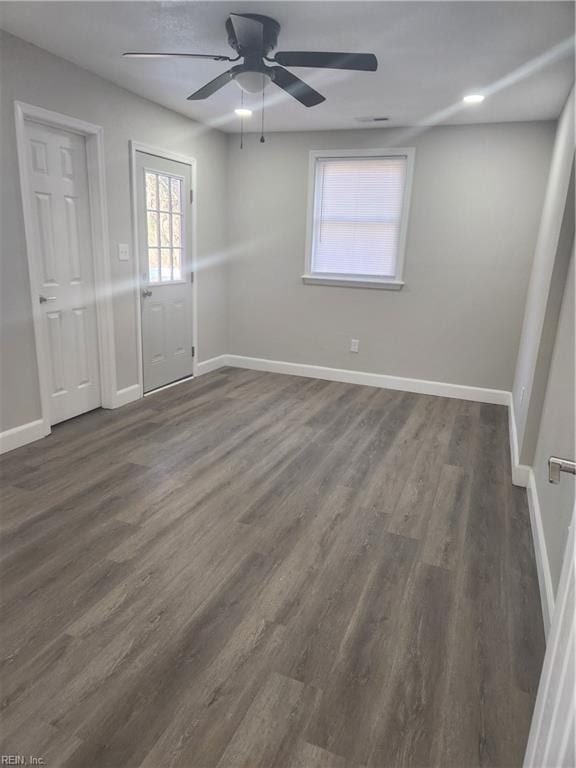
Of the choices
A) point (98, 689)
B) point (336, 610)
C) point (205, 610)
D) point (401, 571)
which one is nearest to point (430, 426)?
point (401, 571)

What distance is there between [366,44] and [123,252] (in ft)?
7.82

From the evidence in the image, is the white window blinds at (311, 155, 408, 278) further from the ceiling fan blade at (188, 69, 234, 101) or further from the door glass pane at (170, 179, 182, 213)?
the ceiling fan blade at (188, 69, 234, 101)

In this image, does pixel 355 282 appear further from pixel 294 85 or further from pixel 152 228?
pixel 294 85

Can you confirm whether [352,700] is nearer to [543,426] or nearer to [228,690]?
[228,690]

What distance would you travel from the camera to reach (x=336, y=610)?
1940 mm

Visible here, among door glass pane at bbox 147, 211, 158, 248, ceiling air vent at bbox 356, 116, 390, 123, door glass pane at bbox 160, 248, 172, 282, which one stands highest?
ceiling air vent at bbox 356, 116, 390, 123

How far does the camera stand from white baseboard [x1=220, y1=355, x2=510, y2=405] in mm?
4738

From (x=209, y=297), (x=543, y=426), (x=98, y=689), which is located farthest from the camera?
(x=209, y=297)

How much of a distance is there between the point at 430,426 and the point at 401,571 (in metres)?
2.02

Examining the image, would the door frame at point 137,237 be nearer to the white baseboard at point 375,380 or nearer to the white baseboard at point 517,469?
the white baseboard at point 375,380

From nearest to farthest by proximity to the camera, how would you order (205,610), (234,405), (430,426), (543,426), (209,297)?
(205,610) < (543,426) < (430,426) < (234,405) < (209,297)

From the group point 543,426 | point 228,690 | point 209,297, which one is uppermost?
point 209,297

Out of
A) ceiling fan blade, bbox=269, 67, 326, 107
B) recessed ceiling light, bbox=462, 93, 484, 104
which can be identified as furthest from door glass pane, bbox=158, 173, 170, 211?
recessed ceiling light, bbox=462, 93, 484, 104

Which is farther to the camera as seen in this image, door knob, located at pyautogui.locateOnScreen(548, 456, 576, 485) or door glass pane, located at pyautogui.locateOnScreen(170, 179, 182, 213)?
door glass pane, located at pyautogui.locateOnScreen(170, 179, 182, 213)
